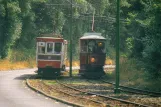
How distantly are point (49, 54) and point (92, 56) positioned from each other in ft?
11.0

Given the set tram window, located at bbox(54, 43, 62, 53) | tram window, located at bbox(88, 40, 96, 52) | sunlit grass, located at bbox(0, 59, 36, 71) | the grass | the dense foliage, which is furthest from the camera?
the dense foliage

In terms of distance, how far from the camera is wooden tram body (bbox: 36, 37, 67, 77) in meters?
31.8

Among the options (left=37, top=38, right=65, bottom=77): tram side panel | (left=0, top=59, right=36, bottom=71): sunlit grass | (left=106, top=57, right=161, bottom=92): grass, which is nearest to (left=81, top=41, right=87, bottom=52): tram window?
(left=37, top=38, right=65, bottom=77): tram side panel

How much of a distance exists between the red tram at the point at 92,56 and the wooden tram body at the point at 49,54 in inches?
70.5

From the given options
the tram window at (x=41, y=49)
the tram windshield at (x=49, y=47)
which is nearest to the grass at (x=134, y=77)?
the tram windshield at (x=49, y=47)

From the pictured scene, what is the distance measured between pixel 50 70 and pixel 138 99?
50.4 feet

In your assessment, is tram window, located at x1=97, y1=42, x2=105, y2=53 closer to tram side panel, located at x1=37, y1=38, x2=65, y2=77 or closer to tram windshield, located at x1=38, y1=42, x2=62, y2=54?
tram side panel, located at x1=37, y1=38, x2=65, y2=77

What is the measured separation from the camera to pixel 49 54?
3192cm

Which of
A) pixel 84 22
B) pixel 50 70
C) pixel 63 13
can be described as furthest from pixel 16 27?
pixel 50 70

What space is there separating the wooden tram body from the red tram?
5.88ft

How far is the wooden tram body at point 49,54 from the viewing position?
104ft

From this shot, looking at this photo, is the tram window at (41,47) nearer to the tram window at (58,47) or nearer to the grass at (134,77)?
the tram window at (58,47)

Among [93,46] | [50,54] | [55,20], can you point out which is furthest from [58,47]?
[55,20]

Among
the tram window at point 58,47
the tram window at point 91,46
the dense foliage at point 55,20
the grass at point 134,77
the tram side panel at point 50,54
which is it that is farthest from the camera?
the dense foliage at point 55,20
